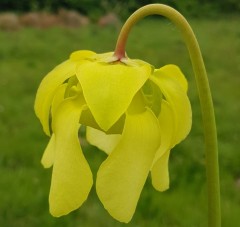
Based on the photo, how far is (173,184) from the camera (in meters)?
3.98

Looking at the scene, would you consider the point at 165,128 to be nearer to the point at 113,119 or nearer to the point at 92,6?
the point at 113,119

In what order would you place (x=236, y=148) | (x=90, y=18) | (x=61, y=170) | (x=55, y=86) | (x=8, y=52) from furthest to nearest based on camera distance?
(x=90, y=18), (x=8, y=52), (x=236, y=148), (x=55, y=86), (x=61, y=170)

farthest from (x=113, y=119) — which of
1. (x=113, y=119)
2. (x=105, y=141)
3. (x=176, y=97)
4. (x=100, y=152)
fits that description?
(x=100, y=152)

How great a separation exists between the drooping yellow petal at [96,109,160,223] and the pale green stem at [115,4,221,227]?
102mm

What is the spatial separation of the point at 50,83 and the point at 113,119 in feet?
0.42

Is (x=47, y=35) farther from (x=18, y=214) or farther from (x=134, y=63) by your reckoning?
(x=134, y=63)

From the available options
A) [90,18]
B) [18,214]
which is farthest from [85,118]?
[90,18]

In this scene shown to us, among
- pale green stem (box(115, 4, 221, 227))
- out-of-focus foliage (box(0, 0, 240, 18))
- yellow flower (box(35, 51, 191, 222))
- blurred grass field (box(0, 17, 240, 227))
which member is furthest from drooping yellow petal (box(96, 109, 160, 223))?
out-of-focus foliage (box(0, 0, 240, 18))

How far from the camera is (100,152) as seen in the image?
4465 millimetres

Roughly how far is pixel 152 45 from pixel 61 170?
32.7ft

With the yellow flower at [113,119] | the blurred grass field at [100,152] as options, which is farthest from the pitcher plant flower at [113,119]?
the blurred grass field at [100,152]

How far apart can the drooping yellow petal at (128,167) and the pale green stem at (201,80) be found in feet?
0.34

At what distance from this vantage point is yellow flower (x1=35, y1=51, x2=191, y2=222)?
0.78 m

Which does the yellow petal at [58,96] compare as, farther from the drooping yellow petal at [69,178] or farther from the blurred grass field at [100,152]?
the blurred grass field at [100,152]
